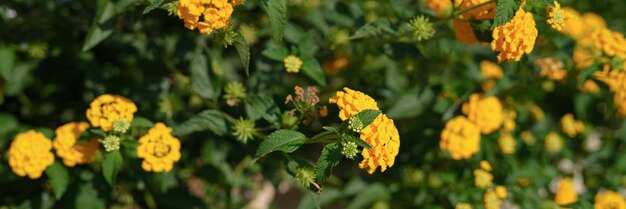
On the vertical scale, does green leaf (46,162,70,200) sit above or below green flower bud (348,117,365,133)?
below

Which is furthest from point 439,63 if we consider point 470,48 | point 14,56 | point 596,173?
point 14,56

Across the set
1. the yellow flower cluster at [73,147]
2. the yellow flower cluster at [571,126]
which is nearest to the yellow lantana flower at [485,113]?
the yellow flower cluster at [571,126]

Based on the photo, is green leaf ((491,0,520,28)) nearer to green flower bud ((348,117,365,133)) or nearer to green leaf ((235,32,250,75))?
green flower bud ((348,117,365,133))

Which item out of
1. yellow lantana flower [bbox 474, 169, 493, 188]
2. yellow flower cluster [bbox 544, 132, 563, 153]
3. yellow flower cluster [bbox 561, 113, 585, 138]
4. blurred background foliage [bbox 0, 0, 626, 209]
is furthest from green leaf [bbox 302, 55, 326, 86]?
yellow flower cluster [bbox 561, 113, 585, 138]

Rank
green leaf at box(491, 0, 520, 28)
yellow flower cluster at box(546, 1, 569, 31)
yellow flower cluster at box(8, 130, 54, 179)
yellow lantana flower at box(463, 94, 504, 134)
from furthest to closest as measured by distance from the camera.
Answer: yellow lantana flower at box(463, 94, 504, 134), yellow flower cluster at box(8, 130, 54, 179), yellow flower cluster at box(546, 1, 569, 31), green leaf at box(491, 0, 520, 28)

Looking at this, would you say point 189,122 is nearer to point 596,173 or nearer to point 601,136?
point 596,173

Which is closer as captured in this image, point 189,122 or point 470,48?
point 189,122

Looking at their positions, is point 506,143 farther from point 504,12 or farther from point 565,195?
point 504,12

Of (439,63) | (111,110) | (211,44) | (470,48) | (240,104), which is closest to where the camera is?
(111,110)
